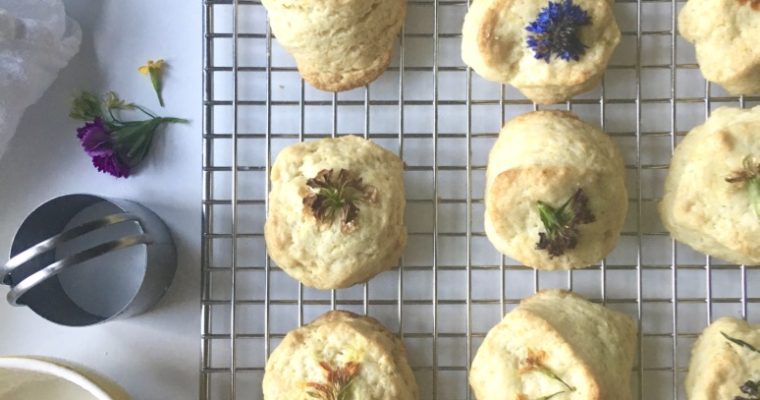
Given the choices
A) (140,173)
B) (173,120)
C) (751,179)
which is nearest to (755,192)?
(751,179)

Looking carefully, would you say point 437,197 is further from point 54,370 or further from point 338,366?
point 54,370

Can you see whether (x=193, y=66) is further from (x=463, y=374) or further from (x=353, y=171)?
(x=463, y=374)

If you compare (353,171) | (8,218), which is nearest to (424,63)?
(353,171)

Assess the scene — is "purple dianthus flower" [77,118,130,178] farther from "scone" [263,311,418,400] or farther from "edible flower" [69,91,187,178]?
"scone" [263,311,418,400]

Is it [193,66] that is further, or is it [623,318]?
[193,66]

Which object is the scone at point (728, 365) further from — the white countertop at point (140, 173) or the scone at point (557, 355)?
the white countertop at point (140, 173)

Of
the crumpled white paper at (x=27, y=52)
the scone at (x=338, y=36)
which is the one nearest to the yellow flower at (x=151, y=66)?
the crumpled white paper at (x=27, y=52)
